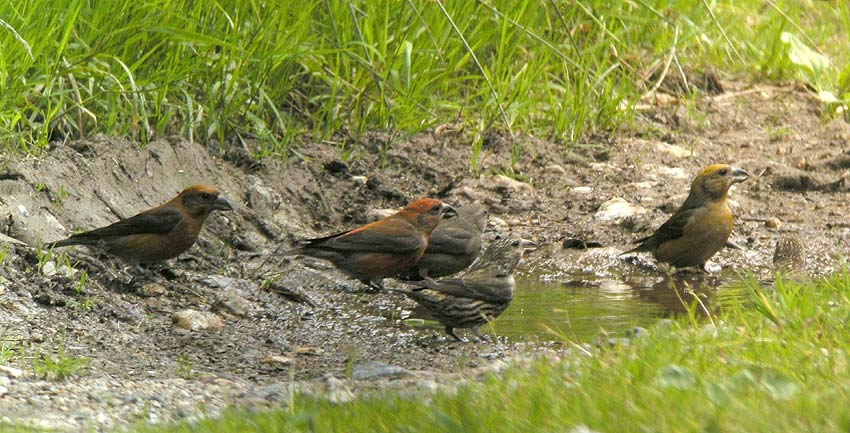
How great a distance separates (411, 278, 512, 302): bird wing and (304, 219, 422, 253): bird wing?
802mm

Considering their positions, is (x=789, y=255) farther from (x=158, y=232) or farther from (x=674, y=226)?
(x=158, y=232)

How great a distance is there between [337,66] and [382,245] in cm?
215

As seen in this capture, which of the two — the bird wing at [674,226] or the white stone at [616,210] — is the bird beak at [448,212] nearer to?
the bird wing at [674,226]

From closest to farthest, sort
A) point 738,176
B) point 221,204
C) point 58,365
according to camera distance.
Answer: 1. point 58,365
2. point 221,204
3. point 738,176

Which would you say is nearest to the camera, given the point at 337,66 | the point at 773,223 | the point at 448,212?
the point at 448,212

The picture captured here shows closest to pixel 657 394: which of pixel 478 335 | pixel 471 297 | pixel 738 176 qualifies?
pixel 471 297

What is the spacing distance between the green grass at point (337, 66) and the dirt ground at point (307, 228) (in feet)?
0.75

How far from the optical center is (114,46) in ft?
27.2

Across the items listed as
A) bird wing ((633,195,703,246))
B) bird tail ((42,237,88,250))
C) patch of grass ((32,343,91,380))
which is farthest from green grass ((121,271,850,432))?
bird wing ((633,195,703,246))

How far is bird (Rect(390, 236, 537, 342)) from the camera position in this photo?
22.6 feet

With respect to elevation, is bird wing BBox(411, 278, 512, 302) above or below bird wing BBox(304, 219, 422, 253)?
above

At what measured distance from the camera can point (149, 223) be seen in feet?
24.0

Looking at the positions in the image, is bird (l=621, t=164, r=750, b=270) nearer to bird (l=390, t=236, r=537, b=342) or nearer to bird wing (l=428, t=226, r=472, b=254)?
bird wing (l=428, t=226, r=472, b=254)

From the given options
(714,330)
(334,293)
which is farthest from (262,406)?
(334,293)
